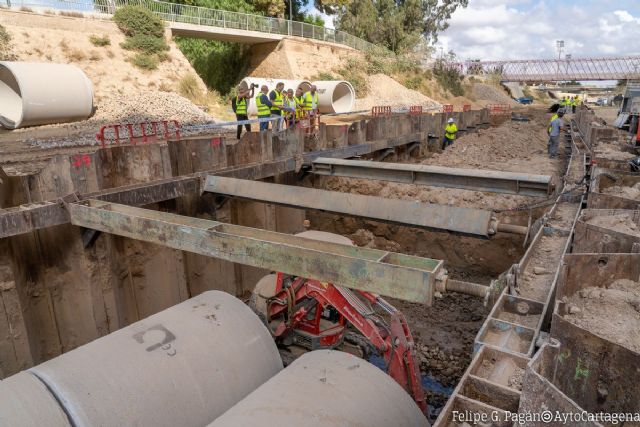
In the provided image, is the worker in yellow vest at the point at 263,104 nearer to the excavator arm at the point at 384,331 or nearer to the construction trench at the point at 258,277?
the construction trench at the point at 258,277

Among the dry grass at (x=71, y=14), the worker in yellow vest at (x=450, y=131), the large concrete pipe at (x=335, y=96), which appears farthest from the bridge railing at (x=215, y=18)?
the worker in yellow vest at (x=450, y=131)

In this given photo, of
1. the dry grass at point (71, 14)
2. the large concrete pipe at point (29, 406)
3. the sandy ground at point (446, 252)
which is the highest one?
the dry grass at point (71, 14)

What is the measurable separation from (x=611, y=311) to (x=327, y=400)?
2306mm

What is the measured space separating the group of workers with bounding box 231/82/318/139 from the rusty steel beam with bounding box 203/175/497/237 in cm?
626

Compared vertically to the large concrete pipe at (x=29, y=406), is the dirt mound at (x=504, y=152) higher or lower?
higher

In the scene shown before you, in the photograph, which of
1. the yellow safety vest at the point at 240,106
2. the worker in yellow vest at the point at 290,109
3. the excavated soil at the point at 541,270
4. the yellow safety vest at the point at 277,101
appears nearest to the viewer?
the excavated soil at the point at 541,270

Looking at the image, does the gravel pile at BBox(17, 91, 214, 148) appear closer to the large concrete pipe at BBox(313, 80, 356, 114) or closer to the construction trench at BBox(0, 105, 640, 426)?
the construction trench at BBox(0, 105, 640, 426)

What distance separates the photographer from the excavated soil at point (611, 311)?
10.2 ft

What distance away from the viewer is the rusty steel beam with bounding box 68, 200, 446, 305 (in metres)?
3.21

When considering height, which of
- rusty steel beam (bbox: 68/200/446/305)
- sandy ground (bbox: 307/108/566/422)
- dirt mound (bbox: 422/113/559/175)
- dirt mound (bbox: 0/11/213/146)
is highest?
dirt mound (bbox: 0/11/213/146)

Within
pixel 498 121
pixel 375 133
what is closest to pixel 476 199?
pixel 375 133

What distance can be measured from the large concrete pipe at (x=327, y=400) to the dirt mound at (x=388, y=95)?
33.3 metres

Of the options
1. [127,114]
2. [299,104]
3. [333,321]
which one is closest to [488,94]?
[299,104]

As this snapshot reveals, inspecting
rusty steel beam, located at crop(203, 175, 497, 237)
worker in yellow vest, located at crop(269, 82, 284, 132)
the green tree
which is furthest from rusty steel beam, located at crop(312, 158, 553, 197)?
the green tree
